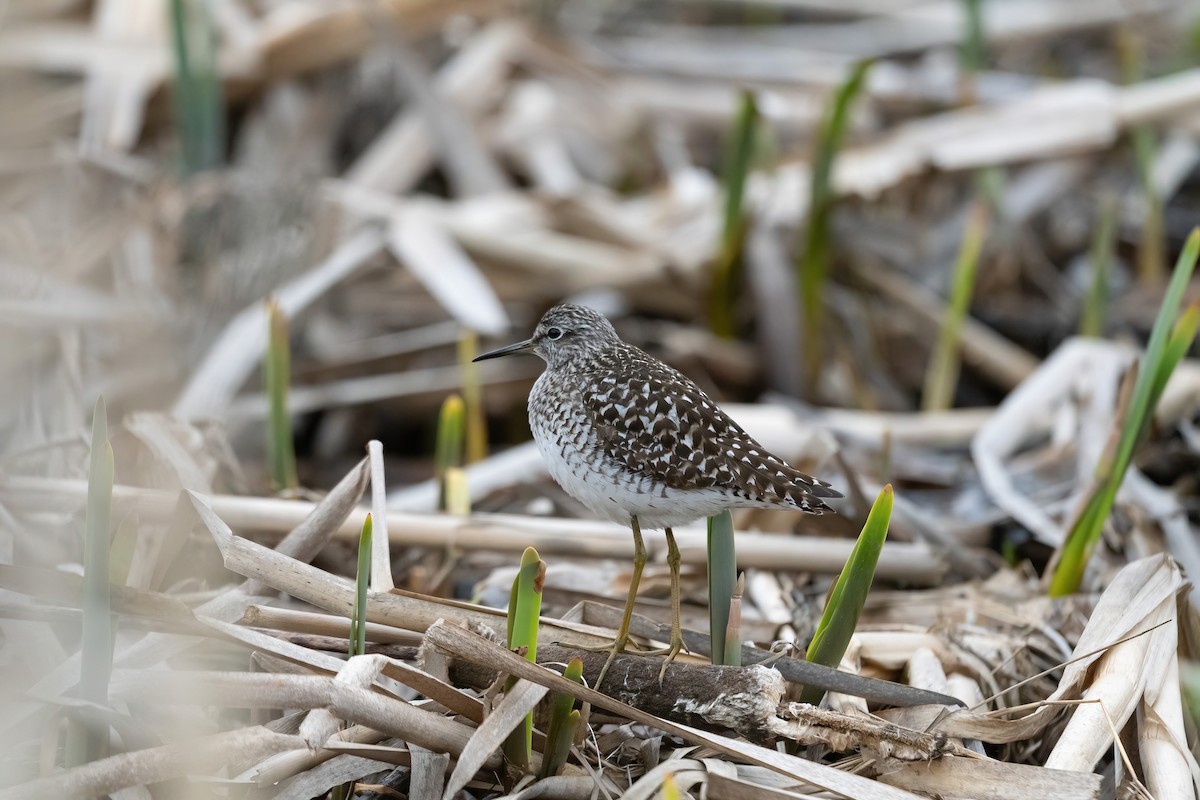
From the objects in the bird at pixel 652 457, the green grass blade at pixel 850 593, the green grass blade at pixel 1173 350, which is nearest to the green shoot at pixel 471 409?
the bird at pixel 652 457

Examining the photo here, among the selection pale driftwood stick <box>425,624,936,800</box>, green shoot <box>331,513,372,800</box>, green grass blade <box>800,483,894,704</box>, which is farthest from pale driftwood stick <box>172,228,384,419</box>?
green grass blade <box>800,483,894,704</box>

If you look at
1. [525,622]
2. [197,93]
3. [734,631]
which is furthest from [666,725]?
[197,93]

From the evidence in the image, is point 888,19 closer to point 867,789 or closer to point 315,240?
point 315,240

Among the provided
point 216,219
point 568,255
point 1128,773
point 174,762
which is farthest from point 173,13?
point 1128,773

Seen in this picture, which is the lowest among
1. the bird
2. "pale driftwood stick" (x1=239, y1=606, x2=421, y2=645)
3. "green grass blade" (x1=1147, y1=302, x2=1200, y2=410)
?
"pale driftwood stick" (x1=239, y1=606, x2=421, y2=645)

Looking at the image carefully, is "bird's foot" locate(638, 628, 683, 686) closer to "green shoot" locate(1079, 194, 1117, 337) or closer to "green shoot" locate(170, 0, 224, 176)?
"green shoot" locate(1079, 194, 1117, 337)

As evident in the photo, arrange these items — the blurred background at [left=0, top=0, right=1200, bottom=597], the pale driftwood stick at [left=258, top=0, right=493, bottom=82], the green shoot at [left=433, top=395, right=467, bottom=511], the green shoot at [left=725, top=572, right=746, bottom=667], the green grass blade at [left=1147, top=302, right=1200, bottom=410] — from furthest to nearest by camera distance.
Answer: the pale driftwood stick at [left=258, top=0, right=493, bottom=82] < the blurred background at [left=0, top=0, right=1200, bottom=597] < the green shoot at [left=433, top=395, right=467, bottom=511] < the green grass blade at [left=1147, top=302, right=1200, bottom=410] < the green shoot at [left=725, top=572, right=746, bottom=667]

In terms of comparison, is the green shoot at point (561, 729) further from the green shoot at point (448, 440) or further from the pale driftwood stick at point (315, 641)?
the green shoot at point (448, 440)
